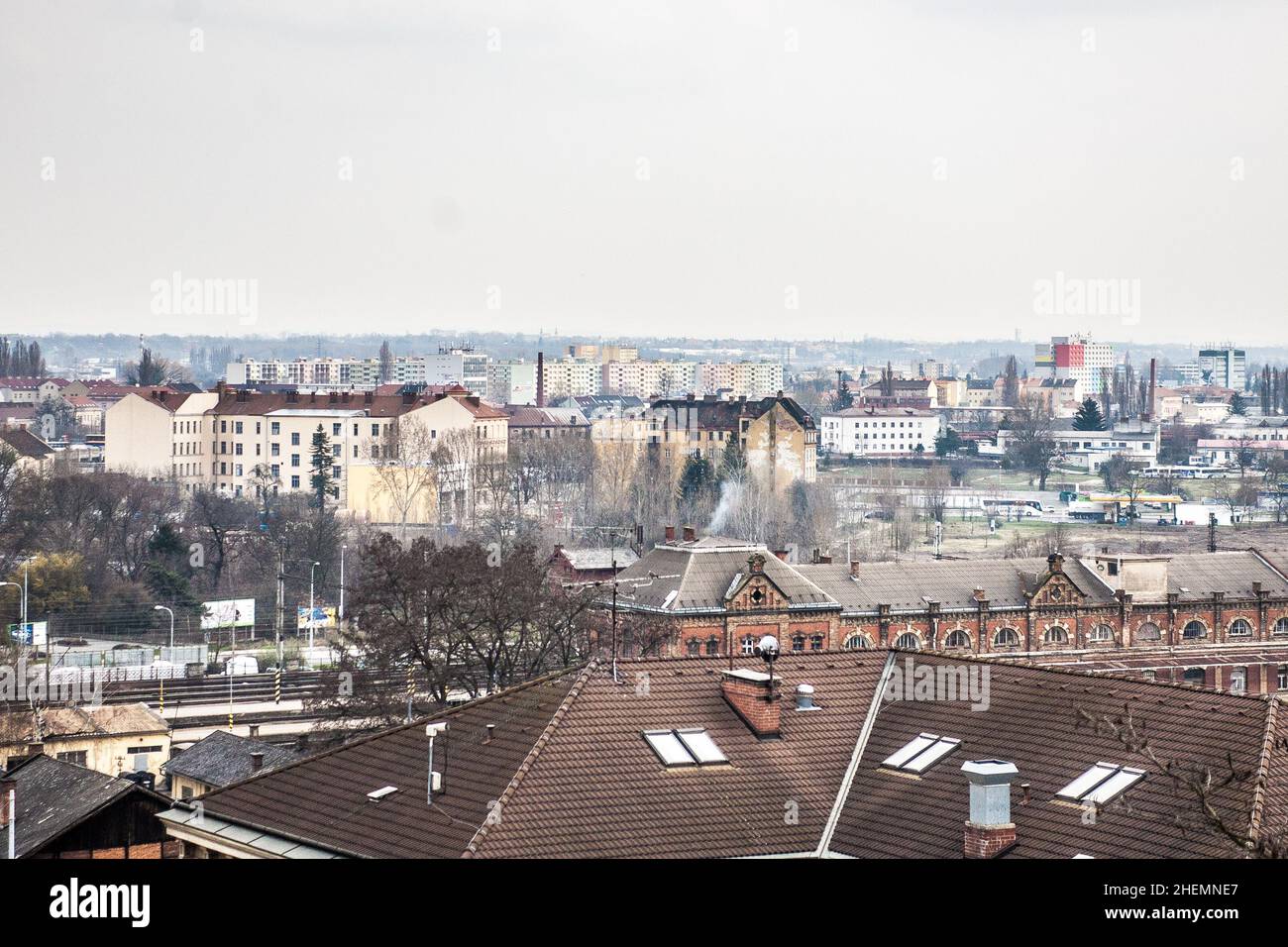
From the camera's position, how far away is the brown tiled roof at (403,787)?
13.2m

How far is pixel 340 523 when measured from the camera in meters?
67.3

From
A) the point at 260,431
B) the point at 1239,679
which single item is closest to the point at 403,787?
the point at 1239,679

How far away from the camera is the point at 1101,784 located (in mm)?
12750

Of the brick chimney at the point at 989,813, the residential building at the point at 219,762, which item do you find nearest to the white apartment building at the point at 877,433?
the residential building at the point at 219,762

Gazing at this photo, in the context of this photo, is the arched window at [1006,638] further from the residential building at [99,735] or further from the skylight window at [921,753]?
the skylight window at [921,753]

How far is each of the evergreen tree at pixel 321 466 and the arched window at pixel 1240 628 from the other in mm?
44837

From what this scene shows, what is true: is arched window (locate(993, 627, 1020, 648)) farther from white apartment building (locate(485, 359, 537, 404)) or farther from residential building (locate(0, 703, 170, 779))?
white apartment building (locate(485, 359, 537, 404))

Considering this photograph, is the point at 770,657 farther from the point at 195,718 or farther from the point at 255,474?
the point at 255,474

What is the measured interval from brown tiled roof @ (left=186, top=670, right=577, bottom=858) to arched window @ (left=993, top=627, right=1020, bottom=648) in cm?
2427

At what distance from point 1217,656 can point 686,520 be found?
116 feet

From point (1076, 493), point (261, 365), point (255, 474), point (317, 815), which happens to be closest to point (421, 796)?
point (317, 815)

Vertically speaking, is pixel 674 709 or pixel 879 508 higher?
pixel 674 709

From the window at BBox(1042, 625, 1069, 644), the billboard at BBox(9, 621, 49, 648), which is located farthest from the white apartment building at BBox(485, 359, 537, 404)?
the window at BBox(1042, 625, 1069, 644)
